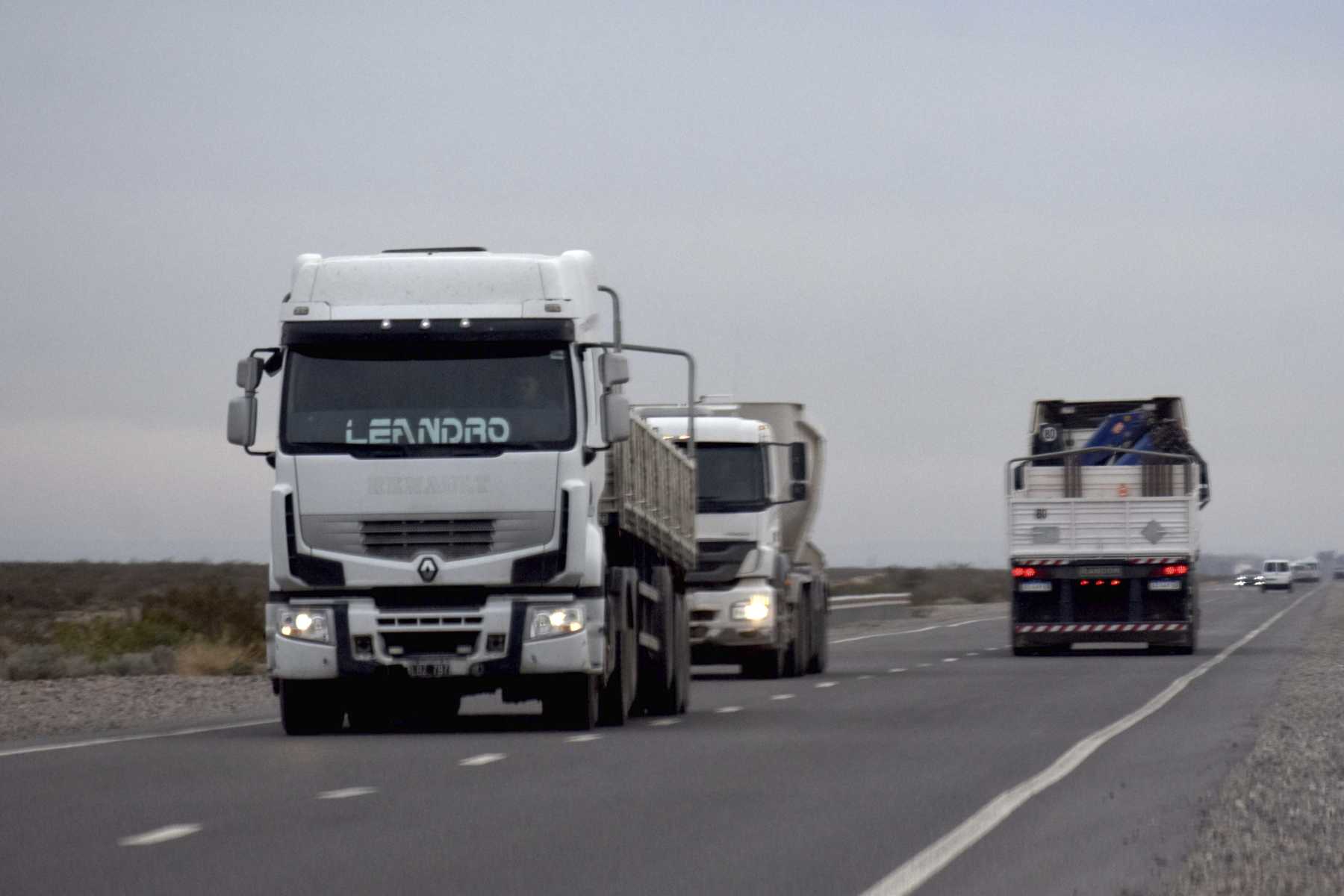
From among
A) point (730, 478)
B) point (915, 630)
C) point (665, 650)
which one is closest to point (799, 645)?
point (730, 478)

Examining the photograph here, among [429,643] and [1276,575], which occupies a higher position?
→ [429,643]

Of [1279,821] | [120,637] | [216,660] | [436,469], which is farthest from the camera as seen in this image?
[120,637]

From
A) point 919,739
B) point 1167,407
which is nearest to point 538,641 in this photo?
point 919,739

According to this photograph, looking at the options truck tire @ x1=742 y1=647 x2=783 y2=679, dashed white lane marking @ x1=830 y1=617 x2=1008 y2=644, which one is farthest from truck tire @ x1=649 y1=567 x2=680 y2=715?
dashed white lane marking @ x1=830 y1=617 x2=1008 y2=644

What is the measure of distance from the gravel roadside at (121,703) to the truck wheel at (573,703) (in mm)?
3969

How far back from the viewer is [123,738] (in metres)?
17.0

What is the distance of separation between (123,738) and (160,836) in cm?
684

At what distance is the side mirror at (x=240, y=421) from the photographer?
16.8 m

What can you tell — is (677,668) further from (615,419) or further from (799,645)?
(799,645)

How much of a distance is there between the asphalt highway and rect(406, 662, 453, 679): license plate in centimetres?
53

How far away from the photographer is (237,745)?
16.3 metres

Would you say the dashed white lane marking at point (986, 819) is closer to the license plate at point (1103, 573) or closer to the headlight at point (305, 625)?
the headlight at point (305, 625)

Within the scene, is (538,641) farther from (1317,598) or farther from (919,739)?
(1317,598)

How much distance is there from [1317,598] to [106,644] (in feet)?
231
